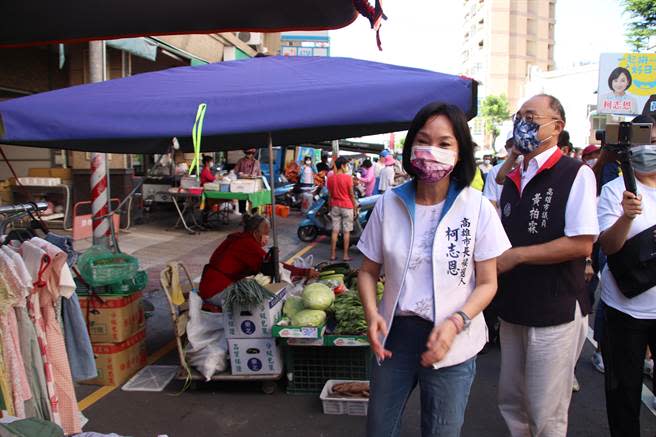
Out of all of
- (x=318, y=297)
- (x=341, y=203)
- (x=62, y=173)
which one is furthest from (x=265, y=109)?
(x=62, y=173)

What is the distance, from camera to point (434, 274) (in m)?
2.08

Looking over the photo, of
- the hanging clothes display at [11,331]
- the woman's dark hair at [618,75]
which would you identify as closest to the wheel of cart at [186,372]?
the hanging clothes display at [11,331]

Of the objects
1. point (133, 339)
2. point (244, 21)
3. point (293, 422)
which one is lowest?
point (293, 422)

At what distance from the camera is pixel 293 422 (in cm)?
406

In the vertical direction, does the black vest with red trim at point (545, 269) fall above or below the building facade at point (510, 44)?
below

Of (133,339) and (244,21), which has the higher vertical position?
(244,21)

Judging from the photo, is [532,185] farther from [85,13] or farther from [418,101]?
[85,13]

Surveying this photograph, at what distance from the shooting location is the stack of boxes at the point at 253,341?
4.48 m

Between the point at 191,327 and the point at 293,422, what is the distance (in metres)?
1.26

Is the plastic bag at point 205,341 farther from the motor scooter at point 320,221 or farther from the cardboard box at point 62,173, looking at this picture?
the cardboard box at point 62,173

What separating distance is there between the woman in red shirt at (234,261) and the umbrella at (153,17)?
2.68 metres

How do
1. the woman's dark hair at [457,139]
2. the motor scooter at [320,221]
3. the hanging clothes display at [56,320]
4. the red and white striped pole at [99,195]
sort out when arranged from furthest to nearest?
the motor scooter at [320,221] → the red and white striped pole at [99,195] → the hanging clothes display at [56,320] → the woman's dark hair at [457,139]

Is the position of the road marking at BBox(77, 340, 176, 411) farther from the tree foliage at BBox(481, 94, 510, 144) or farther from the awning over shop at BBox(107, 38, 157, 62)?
the tree foliage at BBox(481, 94, 510, 144)

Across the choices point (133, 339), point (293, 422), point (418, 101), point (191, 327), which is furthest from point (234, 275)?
point (418, 101)
